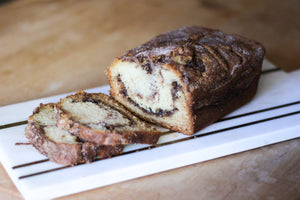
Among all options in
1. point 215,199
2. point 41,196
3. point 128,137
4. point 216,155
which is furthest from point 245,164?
point 41,196

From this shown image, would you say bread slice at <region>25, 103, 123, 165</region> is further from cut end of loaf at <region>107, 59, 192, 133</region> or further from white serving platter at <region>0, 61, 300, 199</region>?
cut end of loaf at <region>107, 59, 192, 133</region>

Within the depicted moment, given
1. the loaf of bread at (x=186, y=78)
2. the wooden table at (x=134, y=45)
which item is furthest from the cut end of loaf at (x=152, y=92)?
the wooden table at (x=134, y=45)

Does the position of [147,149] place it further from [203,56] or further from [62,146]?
[203,56]

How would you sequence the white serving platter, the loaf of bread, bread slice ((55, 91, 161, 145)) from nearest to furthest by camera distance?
1. the white serving platter
2. bread slice ((55, 91, 161, 145))
3. the loaf of bread

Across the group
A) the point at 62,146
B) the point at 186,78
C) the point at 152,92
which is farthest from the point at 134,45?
the point at 62,146

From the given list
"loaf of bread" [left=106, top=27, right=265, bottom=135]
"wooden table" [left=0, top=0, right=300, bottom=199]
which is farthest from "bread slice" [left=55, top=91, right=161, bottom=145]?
"wooden table" [left=0, top=0, right=300, bottom=199]

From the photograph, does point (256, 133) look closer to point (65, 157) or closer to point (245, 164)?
point (245, 164)
